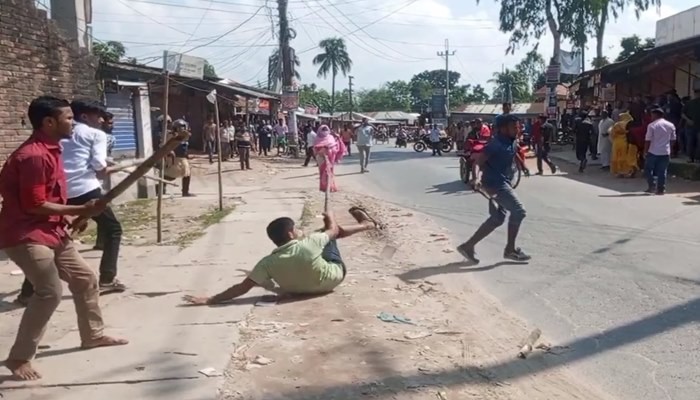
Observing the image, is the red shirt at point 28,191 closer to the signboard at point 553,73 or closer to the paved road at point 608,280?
the paved road at point 608,280

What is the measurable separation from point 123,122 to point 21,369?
13.2 meters

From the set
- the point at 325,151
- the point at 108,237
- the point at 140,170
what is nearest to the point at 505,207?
the point at 108,237

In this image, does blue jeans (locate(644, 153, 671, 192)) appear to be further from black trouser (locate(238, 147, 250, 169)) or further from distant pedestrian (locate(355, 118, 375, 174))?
black trouser (locate(238, 147, 250, 169))

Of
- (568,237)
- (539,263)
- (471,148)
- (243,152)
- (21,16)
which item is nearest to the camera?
(539,263)

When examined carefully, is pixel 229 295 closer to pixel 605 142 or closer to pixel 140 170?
pixel 140 170

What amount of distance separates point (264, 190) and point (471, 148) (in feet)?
16.8

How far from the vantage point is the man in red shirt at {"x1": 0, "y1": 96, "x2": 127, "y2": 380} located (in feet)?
14.2

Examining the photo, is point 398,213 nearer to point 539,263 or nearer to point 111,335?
point 539,263

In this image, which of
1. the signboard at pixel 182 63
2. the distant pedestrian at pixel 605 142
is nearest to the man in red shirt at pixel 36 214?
the signboard at pixel 182 63

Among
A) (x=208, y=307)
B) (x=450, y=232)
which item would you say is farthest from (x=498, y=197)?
(x=208, y=307)

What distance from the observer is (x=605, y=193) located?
49.2 ft

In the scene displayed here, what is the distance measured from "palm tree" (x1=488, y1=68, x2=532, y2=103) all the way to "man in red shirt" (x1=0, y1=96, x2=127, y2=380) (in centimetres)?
9410

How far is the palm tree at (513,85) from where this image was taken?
3879 inches

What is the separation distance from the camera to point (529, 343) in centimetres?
538
